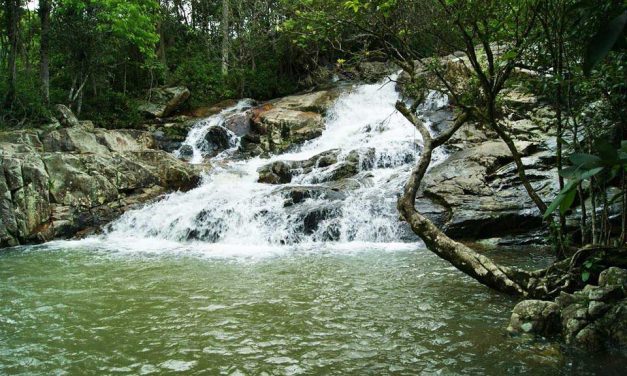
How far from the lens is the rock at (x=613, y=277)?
13.9 feet

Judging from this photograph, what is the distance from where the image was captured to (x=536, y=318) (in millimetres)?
4363

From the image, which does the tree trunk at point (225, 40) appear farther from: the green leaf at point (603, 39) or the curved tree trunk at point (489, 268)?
the green leaf at point (603, 39)

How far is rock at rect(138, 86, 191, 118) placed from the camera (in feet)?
72.3

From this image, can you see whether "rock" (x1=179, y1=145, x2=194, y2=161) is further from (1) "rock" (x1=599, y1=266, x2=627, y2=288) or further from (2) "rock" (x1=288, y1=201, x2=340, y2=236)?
(1) "rock" (x1=599, y1=266, x2=627, y2=288)

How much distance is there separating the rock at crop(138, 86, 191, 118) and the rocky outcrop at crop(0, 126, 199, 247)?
6.39 metres

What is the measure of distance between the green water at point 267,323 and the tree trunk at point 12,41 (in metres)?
10.1

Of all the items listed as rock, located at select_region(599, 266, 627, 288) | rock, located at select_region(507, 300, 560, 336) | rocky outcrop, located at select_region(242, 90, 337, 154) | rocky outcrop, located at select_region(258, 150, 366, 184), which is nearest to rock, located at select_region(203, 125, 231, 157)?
rocky outcrop, located at select_region(242, 90, 337, 154)

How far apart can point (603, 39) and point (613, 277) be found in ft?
13.5

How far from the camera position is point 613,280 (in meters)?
4.30

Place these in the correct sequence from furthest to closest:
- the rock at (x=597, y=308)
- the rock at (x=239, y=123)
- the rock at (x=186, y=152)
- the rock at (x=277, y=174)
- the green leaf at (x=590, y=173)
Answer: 1. the rock at (x=239, y=123)
2. the rock at (x=186, y=152)
3. the rock at (x=277, y=174)
4. the rock at (x=597, y=308)
5. the green leaf at (x=590, y=173)

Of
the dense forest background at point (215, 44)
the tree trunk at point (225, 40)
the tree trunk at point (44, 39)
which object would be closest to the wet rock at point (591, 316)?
the dense forest background at point (215, 44)

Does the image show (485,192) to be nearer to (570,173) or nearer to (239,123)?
(570,173)

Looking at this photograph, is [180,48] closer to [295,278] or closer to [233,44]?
[233,44]

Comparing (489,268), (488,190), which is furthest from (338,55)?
(489,268)
